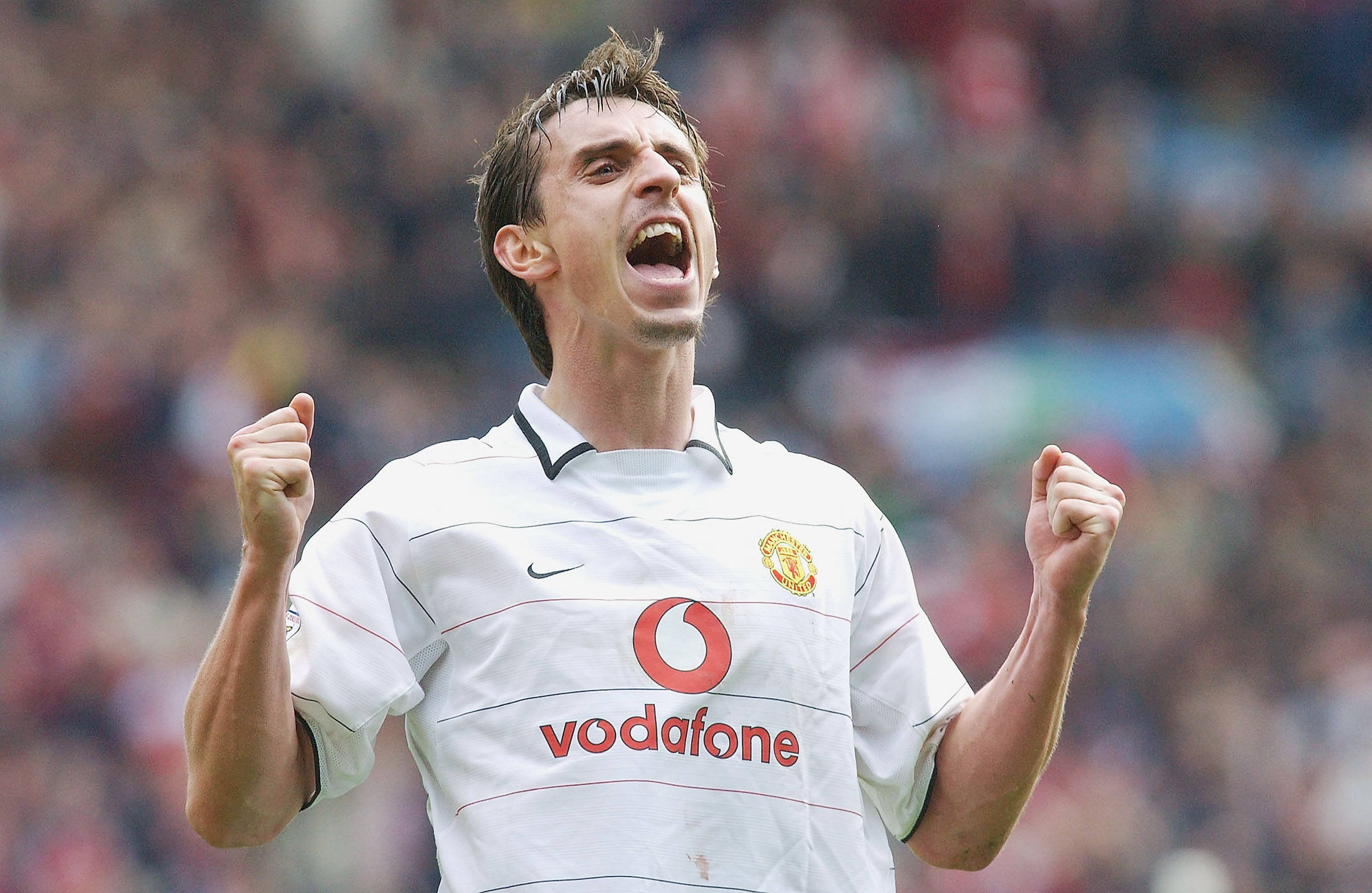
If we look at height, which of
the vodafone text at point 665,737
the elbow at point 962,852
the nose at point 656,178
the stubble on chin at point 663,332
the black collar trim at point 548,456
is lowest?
the elbow at point 962,852

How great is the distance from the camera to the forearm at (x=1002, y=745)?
2.93 m

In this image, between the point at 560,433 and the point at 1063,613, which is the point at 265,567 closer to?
the point at 560,433

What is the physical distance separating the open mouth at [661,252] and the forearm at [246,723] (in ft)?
3.09

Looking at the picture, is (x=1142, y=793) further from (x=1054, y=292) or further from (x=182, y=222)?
(x=182, y=222)

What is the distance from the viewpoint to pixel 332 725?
2.80 m

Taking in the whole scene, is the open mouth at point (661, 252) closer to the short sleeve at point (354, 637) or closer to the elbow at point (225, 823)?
the short sleeve at point (354, 637)

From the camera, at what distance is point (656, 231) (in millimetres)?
3191

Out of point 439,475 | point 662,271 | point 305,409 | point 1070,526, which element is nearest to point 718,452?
point 662,271

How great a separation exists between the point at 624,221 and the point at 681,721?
37.2 inches

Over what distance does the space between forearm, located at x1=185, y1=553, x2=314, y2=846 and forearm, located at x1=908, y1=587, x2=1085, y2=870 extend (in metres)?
1.13

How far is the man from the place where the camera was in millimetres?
2695

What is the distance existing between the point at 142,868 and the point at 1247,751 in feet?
16.9

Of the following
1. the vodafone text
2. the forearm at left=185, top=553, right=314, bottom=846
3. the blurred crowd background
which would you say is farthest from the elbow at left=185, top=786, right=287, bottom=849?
the blurred crowd background

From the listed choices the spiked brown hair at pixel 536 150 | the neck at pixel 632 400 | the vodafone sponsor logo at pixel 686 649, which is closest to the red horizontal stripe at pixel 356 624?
the vodafone sponsor logo at pixel 686 649
